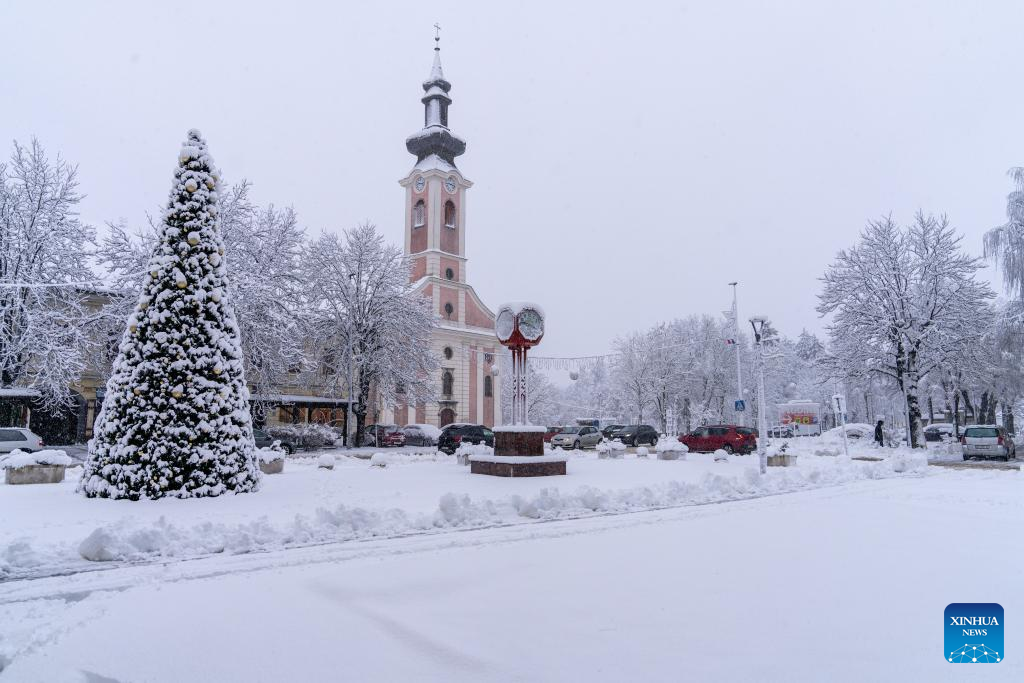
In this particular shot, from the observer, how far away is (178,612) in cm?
509

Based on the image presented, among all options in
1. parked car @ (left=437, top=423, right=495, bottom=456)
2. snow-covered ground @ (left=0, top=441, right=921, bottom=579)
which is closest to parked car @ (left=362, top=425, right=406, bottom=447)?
parked car @ (left=437, top=423, right=495, bottom=456)

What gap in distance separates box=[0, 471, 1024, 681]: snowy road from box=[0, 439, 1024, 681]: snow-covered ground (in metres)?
0.02

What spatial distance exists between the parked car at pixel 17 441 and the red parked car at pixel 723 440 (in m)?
27.5

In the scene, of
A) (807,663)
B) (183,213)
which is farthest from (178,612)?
(183,213)

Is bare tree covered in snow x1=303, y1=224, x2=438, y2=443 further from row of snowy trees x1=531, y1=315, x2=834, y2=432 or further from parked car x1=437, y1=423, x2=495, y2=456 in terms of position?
row of snowy trees x1=531, y1=315, x2=834, y2=432

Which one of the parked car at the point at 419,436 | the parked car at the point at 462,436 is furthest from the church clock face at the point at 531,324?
the parked car at the point at 419,436

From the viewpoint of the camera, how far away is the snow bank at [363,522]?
7160 mm

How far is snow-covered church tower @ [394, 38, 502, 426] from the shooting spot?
49.2 meters

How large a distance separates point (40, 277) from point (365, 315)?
15386 millimetres

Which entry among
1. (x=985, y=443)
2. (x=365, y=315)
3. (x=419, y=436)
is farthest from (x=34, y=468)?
(x=985, y=443)

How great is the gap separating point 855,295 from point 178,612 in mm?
36069

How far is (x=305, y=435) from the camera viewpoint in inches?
1253

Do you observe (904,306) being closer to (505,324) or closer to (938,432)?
(938,432)

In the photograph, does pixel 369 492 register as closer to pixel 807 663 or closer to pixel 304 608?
pixel 304 608
